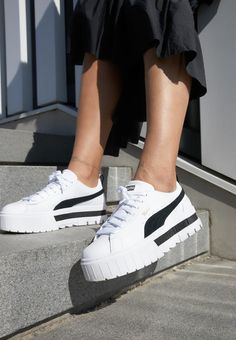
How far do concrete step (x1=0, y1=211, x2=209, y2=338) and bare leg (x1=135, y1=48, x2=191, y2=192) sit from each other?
0.19 m

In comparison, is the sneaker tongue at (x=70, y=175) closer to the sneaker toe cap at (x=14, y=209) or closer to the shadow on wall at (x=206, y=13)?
the sneaker toe cap at (x=14, y=209)

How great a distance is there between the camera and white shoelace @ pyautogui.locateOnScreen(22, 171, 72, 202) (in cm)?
92

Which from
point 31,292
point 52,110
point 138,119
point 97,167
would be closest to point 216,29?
point 138,119

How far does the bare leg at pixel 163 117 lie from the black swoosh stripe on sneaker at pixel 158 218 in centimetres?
3

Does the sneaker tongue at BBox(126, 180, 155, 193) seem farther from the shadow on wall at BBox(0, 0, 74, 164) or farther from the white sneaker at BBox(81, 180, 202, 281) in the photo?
the shadow on wall at BBox(0, 0, 74, 164)

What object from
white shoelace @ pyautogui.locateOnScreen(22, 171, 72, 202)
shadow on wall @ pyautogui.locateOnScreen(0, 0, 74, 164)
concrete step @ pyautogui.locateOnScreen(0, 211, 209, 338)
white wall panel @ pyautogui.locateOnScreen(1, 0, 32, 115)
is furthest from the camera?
white wall panel @ pyautogui.locateOnScreen(1, 0, 32, 115)

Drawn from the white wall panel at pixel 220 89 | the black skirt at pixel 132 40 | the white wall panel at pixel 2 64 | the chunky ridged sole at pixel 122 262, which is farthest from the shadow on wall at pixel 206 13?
the white wall panel at pixel 2 64

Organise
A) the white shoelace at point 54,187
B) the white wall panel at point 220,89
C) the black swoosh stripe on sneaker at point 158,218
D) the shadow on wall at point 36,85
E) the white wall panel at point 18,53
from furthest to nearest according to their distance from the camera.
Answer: the white wall panel at point 18,53 → the shadow on wall at point 36,85 → the white wall panel at point 220,89 → the white shoelace at point 54,187 → the black swoosh stripe on sneaker at point 158,218

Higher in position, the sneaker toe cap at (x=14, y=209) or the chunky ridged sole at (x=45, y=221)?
the sneaker toe cap at (x=14, y=209)

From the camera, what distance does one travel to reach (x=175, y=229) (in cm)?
85

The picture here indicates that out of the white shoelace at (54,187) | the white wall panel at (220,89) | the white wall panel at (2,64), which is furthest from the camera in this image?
the white wall panel at (2,64)

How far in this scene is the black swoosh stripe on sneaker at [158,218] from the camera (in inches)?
30.8

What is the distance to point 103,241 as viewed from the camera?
2.36 ft

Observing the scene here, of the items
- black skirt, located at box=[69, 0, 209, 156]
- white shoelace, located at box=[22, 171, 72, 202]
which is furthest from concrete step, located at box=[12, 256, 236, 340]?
Answer: black skirt, located at box=[69, 0, 209, 156]
